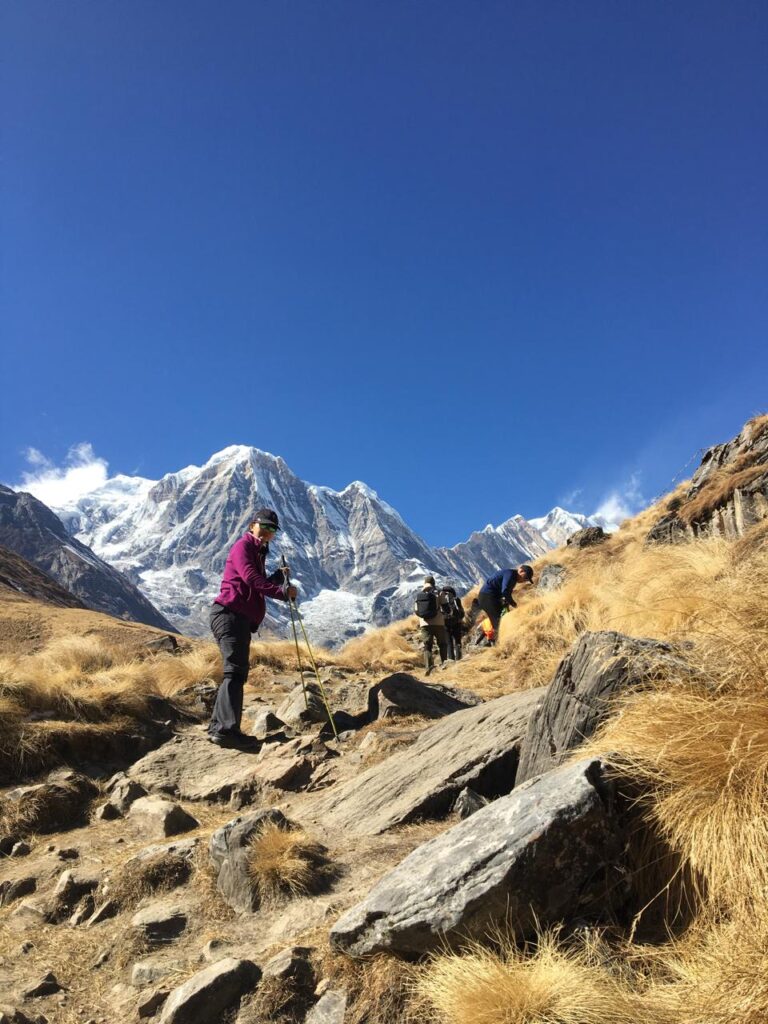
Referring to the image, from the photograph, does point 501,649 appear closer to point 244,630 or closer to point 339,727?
point 339,727

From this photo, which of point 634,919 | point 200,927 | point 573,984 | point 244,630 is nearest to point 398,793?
point 200,927

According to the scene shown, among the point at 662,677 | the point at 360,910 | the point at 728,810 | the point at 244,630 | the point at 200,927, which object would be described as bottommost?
the point at 200,927

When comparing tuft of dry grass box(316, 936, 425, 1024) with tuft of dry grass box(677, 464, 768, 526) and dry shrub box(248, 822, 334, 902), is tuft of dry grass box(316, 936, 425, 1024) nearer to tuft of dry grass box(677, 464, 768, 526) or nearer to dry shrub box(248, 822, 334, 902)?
dry shrub box(248, 822, 334, 902)

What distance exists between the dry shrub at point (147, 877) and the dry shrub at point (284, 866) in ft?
2.25

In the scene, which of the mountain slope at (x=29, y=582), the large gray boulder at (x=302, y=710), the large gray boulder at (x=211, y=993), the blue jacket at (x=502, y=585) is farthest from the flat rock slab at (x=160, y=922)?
the mountain slope at (x=29, y=582)

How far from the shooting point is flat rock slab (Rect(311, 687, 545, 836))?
4.59m

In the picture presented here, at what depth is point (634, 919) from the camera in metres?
2.81

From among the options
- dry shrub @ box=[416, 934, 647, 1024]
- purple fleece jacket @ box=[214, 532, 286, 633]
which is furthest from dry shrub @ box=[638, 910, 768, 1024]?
purple fleece jacket @ box=[214, 532, 286, 633]

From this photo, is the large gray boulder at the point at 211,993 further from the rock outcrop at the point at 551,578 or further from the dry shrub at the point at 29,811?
the rock outcrop at the point at 551,578

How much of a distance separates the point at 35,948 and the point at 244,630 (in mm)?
4160

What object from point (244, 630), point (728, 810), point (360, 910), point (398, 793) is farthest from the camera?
point (244, 630)

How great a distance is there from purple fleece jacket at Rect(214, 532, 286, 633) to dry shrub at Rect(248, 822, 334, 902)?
3647 mm

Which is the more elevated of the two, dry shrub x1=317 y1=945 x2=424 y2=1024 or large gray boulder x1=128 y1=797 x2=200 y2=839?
large gray boulder x1=128 y1=797 x2=200 y2=839

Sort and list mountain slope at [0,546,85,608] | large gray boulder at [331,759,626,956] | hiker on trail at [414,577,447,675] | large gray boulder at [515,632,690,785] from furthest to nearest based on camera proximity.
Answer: mountain slope at [0,546,85,608] → hiker on trail at [414,577,447,675] → large gray boulder at [515,632,690,785] → large gray boulder at [331,759,626,956]
